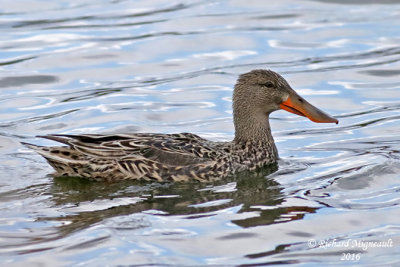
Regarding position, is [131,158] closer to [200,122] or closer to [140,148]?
[140,148]

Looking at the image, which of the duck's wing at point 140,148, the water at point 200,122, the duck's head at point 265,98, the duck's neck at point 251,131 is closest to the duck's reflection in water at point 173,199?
the water at point 200,122

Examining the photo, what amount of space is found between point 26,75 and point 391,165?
6818 millimetres

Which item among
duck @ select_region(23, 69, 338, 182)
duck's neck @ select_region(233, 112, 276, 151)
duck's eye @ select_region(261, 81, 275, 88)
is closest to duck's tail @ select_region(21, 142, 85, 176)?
duck @ select_region(23, 69, 338, 182)

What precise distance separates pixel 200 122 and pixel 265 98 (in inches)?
85.9

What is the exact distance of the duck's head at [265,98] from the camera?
12.7m

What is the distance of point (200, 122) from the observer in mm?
14734

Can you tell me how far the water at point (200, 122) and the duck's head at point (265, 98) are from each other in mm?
611

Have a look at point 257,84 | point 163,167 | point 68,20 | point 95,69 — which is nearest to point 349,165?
point 257,84

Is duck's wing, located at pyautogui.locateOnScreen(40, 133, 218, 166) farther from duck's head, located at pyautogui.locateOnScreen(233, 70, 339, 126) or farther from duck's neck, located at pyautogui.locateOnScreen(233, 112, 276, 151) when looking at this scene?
duck's head, located at pyautogui.locateOnScreen(233, 70, 339, 126)

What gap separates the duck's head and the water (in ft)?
2.00

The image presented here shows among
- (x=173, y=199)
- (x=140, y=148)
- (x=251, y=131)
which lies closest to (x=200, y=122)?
(x=251, y=131)

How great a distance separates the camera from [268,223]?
1048 centimetres

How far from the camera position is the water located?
9883 mm

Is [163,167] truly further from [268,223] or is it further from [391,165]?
[391,165]
